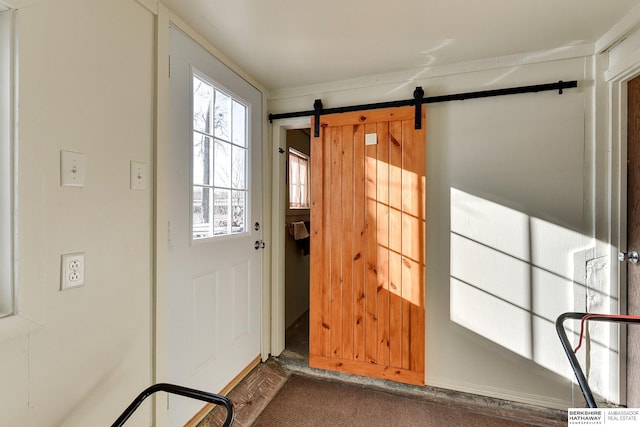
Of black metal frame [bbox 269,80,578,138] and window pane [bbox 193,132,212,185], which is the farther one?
black metal frame [bbox 269,80,578,138]

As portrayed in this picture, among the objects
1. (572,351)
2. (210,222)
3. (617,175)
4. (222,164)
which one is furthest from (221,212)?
(617,175)

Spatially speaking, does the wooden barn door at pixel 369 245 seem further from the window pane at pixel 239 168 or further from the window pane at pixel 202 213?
the window pane at pixel 202 213

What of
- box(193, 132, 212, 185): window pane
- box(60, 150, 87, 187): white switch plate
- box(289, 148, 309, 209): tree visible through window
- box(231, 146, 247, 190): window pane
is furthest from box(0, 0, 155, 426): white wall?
box(289, 148, 309, 209): tree visible through window

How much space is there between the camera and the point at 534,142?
177cm

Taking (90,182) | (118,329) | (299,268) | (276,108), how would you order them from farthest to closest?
(299,268) < (276,108) < (118,329) < (90,182)

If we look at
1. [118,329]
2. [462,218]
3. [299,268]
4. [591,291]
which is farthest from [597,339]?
[118,329]

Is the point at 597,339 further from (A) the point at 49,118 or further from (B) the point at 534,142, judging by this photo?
(A) the point at 49,118

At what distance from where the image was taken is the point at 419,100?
1909mm

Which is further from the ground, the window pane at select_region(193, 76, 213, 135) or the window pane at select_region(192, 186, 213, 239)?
the window pane at select_region(193, 76, 213, 135)

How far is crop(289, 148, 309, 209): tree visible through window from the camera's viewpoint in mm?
2951

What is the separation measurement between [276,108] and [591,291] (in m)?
2.44

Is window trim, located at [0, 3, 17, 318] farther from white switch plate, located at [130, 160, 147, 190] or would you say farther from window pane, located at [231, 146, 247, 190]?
window pane, located at [231, 146, 247, 190]

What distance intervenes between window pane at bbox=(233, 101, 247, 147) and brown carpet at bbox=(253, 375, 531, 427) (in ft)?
5.68

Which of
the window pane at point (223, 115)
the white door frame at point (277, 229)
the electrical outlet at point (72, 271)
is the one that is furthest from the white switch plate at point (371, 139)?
the electrical outlet at point (72, 271)
